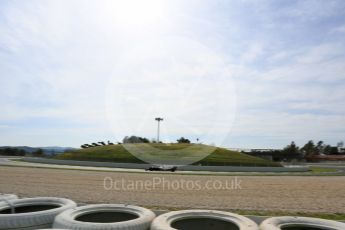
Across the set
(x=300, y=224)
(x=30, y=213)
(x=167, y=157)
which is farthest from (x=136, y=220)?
(x=167, y=157)

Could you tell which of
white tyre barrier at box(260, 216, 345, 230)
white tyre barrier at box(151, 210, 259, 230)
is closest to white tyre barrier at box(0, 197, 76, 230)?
white tyre barrier at box(151, 210, 259, 230)

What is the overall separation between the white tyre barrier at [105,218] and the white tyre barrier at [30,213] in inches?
12.0

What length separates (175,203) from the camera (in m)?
11.9

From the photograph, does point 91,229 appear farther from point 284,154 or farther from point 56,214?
point 284,154

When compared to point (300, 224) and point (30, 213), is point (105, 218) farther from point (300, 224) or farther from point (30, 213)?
point (300, 224)

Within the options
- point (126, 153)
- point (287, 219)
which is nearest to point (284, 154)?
point (126, 153)

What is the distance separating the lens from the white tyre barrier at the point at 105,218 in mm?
4598

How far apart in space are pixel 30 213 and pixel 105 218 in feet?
3.98

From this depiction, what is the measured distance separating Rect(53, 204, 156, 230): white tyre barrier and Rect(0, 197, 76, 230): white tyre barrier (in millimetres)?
304

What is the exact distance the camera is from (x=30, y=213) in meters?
5.19

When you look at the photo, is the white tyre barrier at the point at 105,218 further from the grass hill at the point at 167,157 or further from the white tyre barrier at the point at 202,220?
the grass hill at the point at 167,157

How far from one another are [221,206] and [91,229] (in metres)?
7.71

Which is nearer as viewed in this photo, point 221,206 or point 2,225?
point 2,225

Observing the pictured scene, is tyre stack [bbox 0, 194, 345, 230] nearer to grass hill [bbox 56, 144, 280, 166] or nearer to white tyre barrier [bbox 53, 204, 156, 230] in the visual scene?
white tyre barrier [bbox 53, 204, 156, 230]
